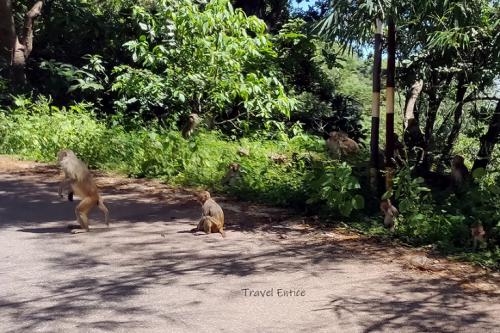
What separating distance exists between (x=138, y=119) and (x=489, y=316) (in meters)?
10.9

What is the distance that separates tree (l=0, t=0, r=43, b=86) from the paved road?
949 cm

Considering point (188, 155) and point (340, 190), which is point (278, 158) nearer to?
point (188, 155)

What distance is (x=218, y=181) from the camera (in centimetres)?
998

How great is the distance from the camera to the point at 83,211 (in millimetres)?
7016

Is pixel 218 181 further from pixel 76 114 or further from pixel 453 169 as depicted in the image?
pixel 76 114

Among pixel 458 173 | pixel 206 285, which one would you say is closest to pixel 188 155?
pixel 458 173

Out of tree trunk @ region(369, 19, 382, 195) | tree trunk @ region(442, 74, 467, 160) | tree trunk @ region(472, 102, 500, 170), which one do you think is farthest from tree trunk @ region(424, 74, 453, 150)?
tree trunk @ region(369, 19, 382, 195)

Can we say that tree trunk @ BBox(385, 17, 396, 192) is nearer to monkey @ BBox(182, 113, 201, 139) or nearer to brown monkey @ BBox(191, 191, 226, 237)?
brown monkey @ BBox(191, 191, 226, 237)

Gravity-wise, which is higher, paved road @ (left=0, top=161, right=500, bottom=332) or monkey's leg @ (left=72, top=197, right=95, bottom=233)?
monkey's leg @ (left=72, top=197, right=95, bottom=233)

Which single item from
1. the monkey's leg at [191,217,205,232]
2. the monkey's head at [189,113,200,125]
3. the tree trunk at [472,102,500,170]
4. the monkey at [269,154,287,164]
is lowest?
the monkey's leg at [191,217,205,232]

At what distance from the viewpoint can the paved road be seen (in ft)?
15.1

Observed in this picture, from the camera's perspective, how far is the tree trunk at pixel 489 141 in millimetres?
8828

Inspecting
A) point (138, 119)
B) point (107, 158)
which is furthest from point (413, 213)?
point (138, 119)

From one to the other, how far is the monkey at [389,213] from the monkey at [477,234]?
969mm
